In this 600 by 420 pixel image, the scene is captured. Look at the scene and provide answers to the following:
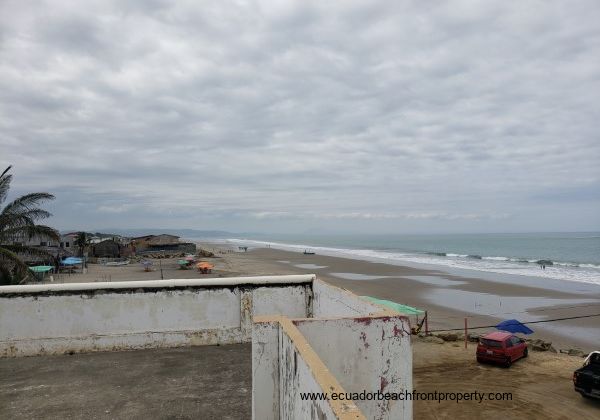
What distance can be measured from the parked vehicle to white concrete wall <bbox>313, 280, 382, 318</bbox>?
8086 mm

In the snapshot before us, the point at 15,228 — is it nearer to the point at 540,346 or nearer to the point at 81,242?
the point at 540,346

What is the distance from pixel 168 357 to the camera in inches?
344

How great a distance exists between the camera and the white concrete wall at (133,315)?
8922 millimetres

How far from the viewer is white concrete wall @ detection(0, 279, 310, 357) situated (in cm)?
892

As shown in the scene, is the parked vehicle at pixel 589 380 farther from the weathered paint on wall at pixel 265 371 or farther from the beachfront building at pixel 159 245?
the beachfront building at pixel 159 245

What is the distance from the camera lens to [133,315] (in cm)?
930

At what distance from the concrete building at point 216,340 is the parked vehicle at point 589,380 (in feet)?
26.5

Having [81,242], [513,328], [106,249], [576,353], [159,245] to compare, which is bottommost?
[576,353]

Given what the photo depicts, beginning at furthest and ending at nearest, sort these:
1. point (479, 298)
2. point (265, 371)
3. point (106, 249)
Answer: point (106, 249) < point (479, 298) < point (265, 371)

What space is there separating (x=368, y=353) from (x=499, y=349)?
12.0 m

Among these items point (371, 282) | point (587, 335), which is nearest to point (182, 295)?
point (587, 335)

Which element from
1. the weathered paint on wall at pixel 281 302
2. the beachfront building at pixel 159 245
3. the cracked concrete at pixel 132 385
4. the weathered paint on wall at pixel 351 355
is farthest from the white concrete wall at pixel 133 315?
the beachfront building at pixel 159 245

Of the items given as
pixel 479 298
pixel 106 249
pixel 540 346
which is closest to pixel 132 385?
pixel 540 346

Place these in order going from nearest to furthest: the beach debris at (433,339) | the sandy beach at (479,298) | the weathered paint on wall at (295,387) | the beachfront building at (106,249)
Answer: the weathered paint on wall at (295,387) → the beach debris at (433,339) → the sandy beach at (479,298) → the beachfront building at (106,249)
